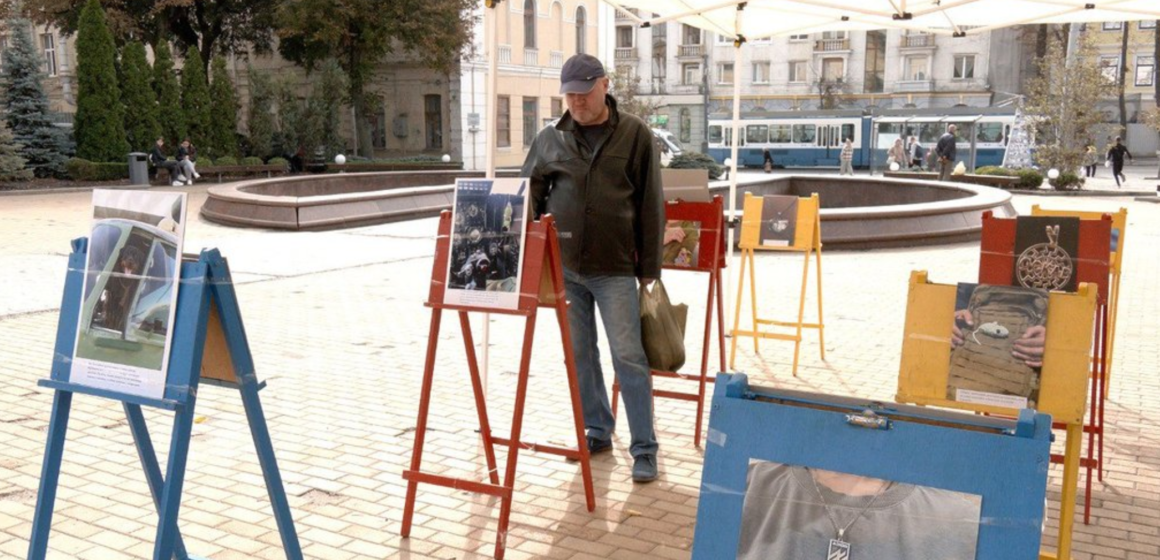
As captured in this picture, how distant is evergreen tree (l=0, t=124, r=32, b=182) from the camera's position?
2938 cm

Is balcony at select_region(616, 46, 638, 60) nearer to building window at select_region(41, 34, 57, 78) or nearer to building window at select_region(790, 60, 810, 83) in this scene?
building window at select_region(790, 60, 810, 83)

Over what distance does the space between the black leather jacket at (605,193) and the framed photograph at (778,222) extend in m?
3.12

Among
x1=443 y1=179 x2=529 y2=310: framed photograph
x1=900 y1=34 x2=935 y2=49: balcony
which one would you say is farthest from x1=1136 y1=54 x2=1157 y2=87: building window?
x1=443 y1=179 x2=529 y2=310: framed photograph

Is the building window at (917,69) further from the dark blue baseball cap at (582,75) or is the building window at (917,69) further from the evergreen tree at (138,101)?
the dark blue baseball cap at (582,75)

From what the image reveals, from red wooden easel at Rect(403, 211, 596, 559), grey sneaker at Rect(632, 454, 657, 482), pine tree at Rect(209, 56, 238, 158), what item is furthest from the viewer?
pine tree at Rect(209, 56, 238, 158)

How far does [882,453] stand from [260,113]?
38.6 metres

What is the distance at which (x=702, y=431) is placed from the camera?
6156 mm

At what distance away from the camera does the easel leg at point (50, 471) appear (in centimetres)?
351

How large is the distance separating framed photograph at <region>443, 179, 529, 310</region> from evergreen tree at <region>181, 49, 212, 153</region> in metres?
34.0

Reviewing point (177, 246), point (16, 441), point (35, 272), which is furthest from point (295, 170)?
point (177, 246)

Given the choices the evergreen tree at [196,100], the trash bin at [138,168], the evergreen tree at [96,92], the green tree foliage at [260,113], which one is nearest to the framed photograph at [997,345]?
the trash bin at [138,168]

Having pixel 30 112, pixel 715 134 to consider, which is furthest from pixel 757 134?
pixel 30 112

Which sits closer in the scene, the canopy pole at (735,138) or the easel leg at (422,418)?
the easel leg at (422,418)

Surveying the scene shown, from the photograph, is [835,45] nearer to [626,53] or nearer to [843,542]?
[626,53]
